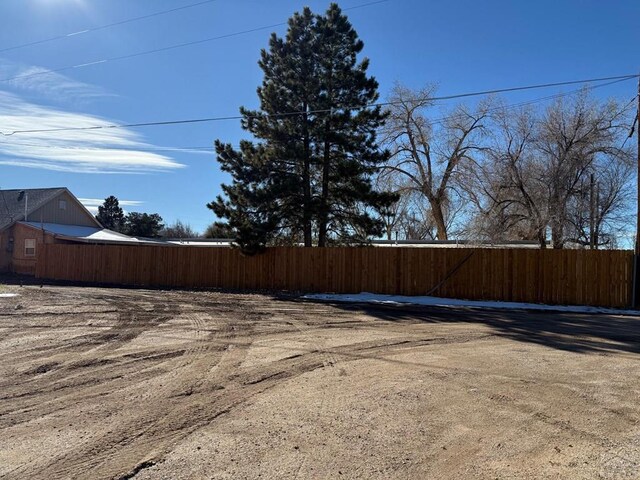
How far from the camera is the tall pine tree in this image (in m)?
21.7

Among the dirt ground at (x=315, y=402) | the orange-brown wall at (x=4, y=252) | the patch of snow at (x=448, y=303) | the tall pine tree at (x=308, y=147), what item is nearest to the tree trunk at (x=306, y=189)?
the tall pine tree at (x=308, y=147)

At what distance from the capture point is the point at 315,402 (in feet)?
19.1

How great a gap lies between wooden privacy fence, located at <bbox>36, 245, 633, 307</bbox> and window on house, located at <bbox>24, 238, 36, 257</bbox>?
854cm

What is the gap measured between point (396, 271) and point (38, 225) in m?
25.6

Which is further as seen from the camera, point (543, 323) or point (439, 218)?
point (439, 218)

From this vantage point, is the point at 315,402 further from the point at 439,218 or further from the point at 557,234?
the point at 439,218

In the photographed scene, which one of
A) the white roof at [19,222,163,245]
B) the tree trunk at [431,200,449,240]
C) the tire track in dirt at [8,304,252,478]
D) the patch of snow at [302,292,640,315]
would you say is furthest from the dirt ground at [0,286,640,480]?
the tree trunk at [431,200,449,240]

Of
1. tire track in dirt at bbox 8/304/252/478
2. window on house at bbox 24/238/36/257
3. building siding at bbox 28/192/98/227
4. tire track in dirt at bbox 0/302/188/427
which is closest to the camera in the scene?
tire track in dirt at bbox 8/304/252/478

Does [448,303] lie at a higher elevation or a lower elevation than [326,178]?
lower

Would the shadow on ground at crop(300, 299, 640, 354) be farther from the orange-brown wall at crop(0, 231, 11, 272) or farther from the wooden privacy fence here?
the orange-brown wall at crop(0, 231, 11, 272)

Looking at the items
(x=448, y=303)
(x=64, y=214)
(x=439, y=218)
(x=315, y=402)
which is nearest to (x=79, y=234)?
(x=64, y=214)

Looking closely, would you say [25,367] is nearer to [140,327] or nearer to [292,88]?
[140,327]

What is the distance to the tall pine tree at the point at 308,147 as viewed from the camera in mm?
21719

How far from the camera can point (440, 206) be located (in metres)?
36.4
